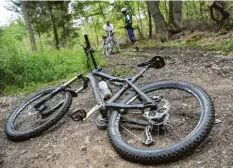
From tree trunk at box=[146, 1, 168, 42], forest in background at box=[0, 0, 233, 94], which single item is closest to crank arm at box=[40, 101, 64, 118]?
forest in background at box=[0, 0, 233, 94]

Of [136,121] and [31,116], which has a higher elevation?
[136,121]

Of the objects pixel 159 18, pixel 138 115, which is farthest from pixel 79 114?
pixel 159 18

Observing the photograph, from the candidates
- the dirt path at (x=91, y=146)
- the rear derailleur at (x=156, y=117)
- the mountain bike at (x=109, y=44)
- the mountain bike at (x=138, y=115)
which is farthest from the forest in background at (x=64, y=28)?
the rear derailleur at (x=156, y=117)

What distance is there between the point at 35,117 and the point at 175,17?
14254mm

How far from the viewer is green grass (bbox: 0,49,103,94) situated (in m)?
8.80

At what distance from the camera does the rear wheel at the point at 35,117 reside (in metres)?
4.74

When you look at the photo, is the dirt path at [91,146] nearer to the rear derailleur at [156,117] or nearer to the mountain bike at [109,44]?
the rear derailleur at [156,117]

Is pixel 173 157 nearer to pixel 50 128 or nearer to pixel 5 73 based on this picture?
pixel 50 128

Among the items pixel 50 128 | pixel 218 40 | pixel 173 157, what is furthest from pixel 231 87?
pixel 218 40

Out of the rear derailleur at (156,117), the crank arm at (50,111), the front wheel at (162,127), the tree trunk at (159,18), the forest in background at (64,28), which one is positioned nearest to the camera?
the front wheel at (162,127)

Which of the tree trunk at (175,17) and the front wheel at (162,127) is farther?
the tree trunk at (175,17)

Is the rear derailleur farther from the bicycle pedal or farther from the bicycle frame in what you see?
the bicycle pedal

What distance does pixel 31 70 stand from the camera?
9414mm

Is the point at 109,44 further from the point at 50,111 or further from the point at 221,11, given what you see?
the point at 50,111
